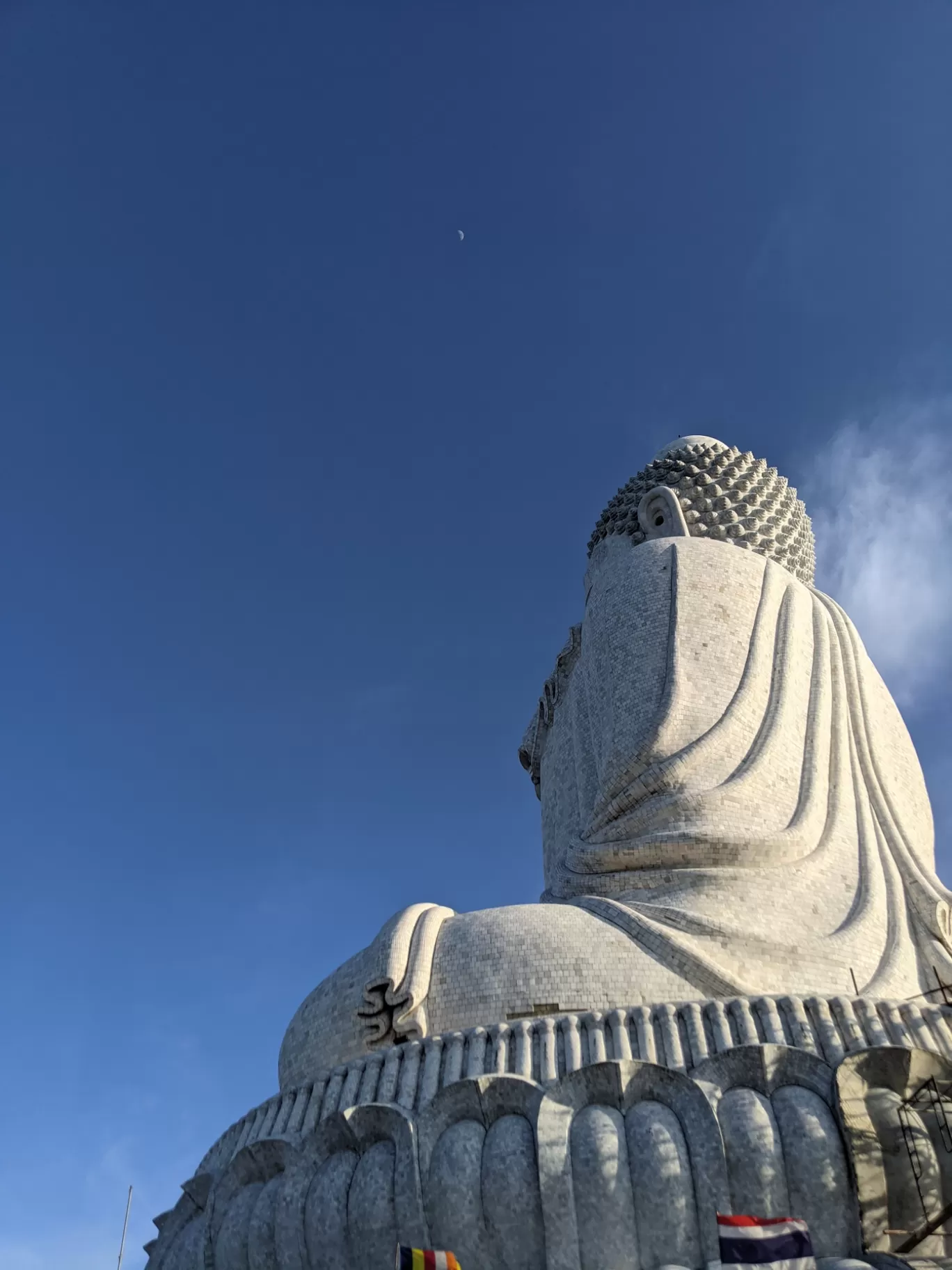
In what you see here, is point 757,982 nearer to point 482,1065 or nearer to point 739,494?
point 482,1065

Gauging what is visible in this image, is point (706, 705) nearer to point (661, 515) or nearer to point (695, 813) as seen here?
point (695, 813)

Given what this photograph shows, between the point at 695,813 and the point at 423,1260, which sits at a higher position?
the point at 695,813

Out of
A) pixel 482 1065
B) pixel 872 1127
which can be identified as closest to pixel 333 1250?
pixel 482 1065

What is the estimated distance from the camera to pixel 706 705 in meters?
12.0

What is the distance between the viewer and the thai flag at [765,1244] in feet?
17.7

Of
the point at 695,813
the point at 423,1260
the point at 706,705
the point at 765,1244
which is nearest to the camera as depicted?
the point at 765,1244

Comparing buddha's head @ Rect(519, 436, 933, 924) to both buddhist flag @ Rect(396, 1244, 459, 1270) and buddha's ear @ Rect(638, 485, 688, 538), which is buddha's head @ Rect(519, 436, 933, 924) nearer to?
buddha's ear @ Rect(638, 485, 688, 538)

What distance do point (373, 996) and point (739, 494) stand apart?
9.35 m

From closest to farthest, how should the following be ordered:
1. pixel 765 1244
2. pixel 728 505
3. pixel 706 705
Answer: pixel 765 1244 < pixel 706 705 < pixel 728 505

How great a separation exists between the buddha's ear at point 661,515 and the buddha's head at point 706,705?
0.02 m

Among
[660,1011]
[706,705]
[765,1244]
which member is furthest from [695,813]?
[765,1244]

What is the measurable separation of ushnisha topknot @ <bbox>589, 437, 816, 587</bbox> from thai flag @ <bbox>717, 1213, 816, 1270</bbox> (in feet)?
33.4

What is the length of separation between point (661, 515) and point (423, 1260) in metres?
11.1

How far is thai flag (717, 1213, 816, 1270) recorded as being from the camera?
213 inches
